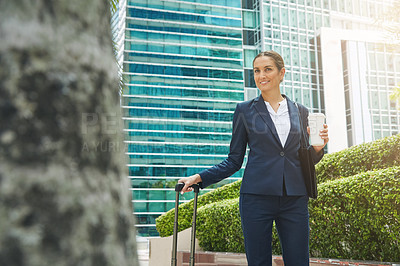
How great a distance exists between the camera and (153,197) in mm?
46594

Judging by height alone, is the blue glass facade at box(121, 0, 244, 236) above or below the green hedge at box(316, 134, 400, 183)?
above

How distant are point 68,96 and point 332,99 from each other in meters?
43.9

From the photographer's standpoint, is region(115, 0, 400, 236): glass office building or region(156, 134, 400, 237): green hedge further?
region(115, 0, 400, 236): glass office building

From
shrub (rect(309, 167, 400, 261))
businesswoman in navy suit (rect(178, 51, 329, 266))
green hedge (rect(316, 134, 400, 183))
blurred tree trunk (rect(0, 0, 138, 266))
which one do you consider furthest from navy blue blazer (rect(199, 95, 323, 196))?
green hedge (rect(316, 134, 400, 183))

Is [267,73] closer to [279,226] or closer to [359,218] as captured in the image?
[279,226]

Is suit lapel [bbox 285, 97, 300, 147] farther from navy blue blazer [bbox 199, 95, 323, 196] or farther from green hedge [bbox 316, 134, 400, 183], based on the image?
green hedge [bbox 316, 134, 400, 183]

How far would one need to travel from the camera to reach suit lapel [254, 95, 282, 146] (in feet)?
6.87

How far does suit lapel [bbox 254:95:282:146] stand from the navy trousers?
326mm

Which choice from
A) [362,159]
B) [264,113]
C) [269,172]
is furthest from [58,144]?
[362,159]

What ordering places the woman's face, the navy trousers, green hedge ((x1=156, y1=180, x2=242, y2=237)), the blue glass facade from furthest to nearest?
the blue glass facade, green hedge ((x1=156, y1=180, x2=242, y2=237)), the woman's face, the navy trousers

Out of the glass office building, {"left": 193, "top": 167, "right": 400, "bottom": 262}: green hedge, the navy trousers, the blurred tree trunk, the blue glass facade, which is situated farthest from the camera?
the blue glass facade

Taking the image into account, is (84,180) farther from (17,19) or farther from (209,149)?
(209,149)

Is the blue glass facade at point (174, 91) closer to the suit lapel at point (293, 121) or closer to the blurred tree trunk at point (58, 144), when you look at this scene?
the suit lapel at point (293, 121)

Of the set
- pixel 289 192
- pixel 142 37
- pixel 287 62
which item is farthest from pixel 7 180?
pixel 142 37
